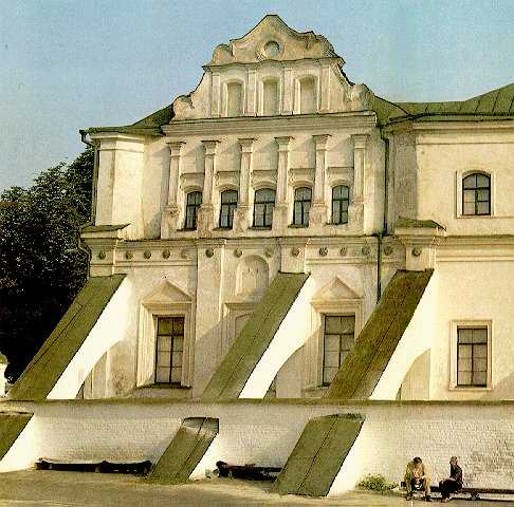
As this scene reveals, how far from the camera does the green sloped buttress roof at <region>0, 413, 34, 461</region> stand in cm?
2222

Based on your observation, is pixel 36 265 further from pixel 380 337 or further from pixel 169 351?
pixel 380 337

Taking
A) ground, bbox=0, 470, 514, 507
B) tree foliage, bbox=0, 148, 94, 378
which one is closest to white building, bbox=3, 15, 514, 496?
ground, bbox=0, 470, 514, 507

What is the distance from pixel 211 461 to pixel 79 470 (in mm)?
2963

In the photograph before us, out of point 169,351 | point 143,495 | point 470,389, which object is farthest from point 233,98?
point 143,495

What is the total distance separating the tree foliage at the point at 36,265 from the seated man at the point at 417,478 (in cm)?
1986

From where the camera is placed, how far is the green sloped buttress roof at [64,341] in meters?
23.6

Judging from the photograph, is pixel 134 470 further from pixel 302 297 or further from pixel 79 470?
pixel 302 297

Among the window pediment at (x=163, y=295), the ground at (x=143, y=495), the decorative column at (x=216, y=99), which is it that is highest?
the decorative column at (x=216, y=99)

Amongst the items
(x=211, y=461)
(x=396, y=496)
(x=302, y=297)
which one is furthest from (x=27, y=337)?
(x=396, y=496)

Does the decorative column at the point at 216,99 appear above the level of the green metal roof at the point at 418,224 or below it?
above

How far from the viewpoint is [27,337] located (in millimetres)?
36344

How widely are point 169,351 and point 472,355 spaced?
7.01 meters

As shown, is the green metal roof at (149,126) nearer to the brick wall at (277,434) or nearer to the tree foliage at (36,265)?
the brick wall at (277,434)

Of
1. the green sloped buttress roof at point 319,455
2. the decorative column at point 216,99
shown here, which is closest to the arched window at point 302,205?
the decorative column at point 216,99
